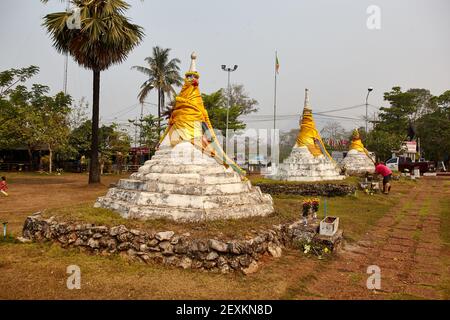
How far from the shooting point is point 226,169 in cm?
912

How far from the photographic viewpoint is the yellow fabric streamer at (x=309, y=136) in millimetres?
20516

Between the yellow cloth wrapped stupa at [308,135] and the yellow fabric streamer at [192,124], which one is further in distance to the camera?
the yellow cloth wrapped stupa at [308,135]

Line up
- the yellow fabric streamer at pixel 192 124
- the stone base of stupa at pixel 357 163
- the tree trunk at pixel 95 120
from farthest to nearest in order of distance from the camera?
1. the stone base of stupa at pixel 357 163
2. the tree trunk at pixel 95 120
3. the yellow fabric streamer at pixel 192 124

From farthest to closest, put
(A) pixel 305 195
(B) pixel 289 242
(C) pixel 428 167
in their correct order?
(C) pixel 428 167, (A) pixel 305 195, (B) pixel 289 242

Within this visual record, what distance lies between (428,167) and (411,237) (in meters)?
28.2

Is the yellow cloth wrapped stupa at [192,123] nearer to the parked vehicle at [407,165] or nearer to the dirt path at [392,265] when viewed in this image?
the dirt path at [392,265]

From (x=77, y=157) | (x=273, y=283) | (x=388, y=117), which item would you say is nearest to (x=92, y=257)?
(x=273, y=283)

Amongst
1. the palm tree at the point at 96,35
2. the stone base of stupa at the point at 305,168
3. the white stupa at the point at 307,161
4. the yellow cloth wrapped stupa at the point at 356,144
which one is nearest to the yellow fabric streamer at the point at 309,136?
the white stupa at the point at 307,161

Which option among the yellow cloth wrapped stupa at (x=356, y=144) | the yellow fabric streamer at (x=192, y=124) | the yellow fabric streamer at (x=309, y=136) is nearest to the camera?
the yellow fabric streamer at (x=192, y=124)

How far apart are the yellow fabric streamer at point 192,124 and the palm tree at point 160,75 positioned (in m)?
24.3

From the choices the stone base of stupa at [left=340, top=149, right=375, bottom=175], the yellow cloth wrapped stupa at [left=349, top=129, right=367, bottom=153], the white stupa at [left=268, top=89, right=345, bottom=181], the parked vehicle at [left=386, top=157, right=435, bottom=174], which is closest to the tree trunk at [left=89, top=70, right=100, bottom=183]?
the white stupa at [left=268, top=89, right=345, bottom=181]

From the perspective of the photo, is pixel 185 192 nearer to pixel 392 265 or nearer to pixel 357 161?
pixel 392 265

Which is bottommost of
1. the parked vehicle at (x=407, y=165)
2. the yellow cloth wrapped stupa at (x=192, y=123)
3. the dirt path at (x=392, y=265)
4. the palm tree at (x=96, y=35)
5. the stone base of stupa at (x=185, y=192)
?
the dirt path at (x=392, y=265)
